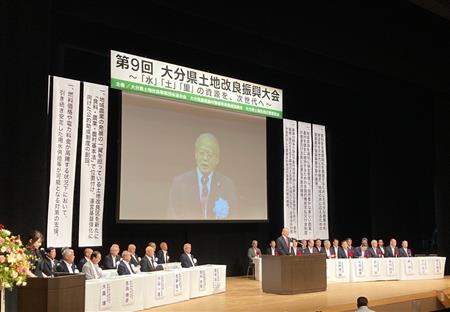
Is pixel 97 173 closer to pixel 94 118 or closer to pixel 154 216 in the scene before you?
pixel 94 118

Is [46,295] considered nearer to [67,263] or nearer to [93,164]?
[67,263]

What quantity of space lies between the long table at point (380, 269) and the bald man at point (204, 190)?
124cm

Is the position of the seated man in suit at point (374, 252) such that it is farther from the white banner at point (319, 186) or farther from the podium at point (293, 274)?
the podium at point (293, 274)

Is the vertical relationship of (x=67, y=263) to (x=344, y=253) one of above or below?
above

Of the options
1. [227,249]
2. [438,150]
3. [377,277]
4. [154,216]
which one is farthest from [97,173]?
[438,150]

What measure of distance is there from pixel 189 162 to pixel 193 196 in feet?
1.85

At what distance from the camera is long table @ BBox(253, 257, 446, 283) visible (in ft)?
31.2

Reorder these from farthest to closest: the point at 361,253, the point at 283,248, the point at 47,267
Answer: the point at 361,253, the point at 283,248, the point at 47,267

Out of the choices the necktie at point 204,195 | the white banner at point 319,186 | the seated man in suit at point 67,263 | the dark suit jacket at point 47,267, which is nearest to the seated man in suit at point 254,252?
the necktie at point 204,195

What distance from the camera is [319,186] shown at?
11398 millimetres

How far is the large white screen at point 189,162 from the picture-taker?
8430 millimetres

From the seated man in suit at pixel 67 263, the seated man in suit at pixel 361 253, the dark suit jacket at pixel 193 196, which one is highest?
the dark suit jacket at pixel 193 196

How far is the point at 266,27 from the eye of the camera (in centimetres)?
781

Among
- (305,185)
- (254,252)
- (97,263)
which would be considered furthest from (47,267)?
(305,185)
